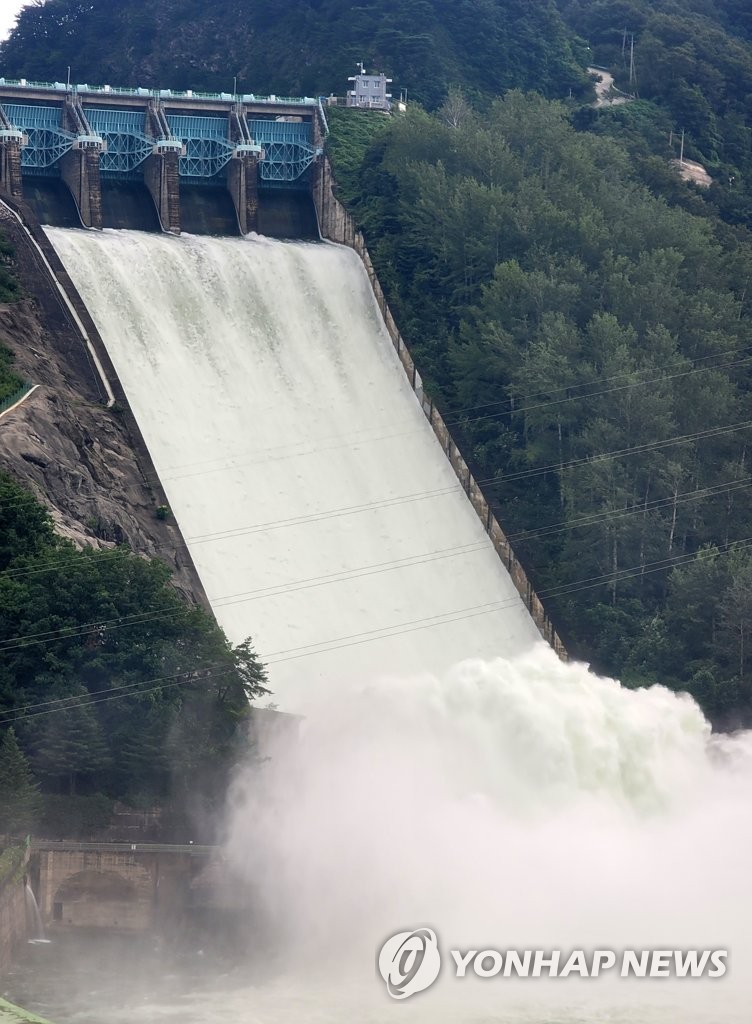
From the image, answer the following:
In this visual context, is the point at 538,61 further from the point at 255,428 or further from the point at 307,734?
the point at 307,734

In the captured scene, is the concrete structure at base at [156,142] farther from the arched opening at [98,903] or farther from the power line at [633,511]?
the arched opening at [98,903]

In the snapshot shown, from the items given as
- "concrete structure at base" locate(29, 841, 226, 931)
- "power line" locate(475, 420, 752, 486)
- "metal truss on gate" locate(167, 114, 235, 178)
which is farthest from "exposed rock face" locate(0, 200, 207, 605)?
"metal truss on gate" locate(167, 114, 235, 178)

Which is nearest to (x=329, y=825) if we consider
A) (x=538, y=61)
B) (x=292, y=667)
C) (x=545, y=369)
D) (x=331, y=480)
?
(x=292, y=667)

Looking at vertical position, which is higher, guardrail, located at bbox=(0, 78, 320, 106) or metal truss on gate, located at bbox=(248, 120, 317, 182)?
guardrail, located at bbox=(0, 78, 320, 106)

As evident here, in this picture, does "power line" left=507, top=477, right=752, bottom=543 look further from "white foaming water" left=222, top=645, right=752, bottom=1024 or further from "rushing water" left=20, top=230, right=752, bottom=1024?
"white foaming water" left=222, top=645, right=752, bottom=1024

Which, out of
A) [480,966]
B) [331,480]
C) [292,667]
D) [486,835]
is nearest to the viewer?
[480,966]

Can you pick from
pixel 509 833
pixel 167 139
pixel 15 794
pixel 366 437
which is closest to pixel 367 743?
pixel 509 833

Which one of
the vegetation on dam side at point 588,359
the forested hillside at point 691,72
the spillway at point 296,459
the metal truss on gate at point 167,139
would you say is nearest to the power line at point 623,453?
the vegetation on dam side at point 588,359
